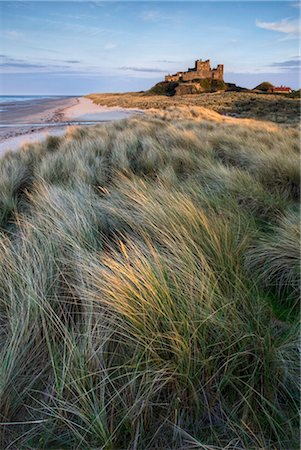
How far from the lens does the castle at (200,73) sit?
66.3m

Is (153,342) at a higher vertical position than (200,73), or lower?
lower

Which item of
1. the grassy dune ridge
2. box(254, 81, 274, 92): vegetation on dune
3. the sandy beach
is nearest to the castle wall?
box(254, 81, 274, 92): vegetation on dune

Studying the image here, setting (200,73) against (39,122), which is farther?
(200,73)

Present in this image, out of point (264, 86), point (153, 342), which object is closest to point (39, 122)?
point (153, 342)

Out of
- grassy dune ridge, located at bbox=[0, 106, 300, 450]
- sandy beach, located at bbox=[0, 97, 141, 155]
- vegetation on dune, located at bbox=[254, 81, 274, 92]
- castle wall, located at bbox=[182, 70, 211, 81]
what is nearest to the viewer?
grassy dune ridge, located at bbox=[0, 106, 300, 450]

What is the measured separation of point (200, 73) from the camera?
220ft

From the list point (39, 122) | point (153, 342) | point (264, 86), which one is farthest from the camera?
point (264, 86)

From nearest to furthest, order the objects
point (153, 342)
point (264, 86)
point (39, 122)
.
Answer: point (153, 342), point (39, 122), point (264, 86)

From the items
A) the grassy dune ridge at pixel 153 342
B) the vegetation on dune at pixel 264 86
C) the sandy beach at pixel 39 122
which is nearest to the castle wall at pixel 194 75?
the vegetation on dune at pixel 264 86

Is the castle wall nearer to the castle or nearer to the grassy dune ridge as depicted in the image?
the castle

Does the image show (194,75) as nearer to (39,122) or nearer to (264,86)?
(264,86)

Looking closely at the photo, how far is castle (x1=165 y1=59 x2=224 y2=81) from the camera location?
6631cm

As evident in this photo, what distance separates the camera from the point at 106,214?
248cm

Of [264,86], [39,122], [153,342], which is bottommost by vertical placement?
[153,342]
